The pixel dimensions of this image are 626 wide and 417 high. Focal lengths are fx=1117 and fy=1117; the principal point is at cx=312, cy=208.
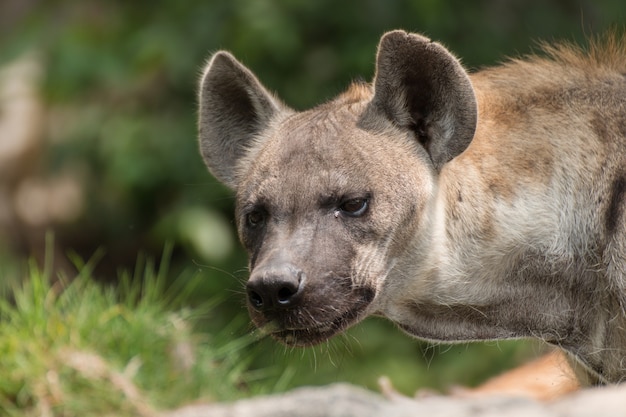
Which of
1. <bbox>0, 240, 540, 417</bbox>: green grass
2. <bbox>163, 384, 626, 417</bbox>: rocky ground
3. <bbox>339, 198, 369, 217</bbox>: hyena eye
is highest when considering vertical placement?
<bbox>163, 384, 626, 417</bbox>: rocky ground

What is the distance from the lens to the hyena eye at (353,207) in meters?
3.99

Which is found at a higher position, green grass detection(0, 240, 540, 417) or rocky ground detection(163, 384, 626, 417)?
rocky ground detection(163, 384, 626, 417)

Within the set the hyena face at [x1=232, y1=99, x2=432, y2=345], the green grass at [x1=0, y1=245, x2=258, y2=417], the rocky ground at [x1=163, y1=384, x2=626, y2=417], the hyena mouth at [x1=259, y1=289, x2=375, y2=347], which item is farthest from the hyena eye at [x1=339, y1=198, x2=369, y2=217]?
the green grass at [x1=0, y1=245, x2=258, y2=417]

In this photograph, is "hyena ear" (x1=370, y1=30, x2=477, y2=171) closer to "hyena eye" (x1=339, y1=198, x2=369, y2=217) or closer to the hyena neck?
the hyena neck

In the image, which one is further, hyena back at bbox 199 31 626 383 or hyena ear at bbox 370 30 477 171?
hyena ear at bbox 370 30 477 171

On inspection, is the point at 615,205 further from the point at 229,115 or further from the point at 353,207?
the point at 229,115

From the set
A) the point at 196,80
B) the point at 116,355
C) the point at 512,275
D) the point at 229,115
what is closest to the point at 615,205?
the point at 512,275

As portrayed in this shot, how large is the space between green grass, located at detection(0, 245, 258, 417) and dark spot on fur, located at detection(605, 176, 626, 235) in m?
1.89

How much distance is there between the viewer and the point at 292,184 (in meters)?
4.02

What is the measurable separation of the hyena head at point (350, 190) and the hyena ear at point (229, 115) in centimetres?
31

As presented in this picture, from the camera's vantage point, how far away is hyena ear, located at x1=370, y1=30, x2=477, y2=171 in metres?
4.12

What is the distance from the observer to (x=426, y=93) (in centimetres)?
425

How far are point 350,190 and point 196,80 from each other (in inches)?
162

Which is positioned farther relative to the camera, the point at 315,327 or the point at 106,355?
the point at 106,355
